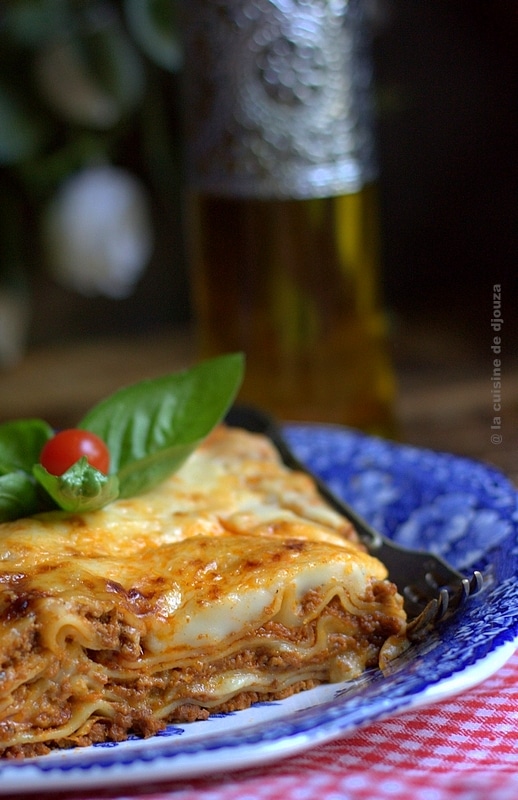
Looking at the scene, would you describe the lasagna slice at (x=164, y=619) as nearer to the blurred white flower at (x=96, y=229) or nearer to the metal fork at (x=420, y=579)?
the metal fork at (x=420, y=579)

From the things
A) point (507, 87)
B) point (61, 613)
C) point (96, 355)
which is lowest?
point (96, 355)

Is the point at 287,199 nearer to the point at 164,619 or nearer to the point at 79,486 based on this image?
the point at 79,486

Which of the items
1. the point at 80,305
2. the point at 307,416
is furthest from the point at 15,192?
the point at 307,416

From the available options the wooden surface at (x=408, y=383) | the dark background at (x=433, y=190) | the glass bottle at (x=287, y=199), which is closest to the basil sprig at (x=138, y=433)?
the glass bottle at (x=287, y=199)

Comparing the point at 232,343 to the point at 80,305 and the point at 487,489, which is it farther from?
the point at 80,305

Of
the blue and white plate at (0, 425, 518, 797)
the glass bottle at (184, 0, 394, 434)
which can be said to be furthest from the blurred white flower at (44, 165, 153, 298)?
the blue and white plate at (0, 425, 518, 797)

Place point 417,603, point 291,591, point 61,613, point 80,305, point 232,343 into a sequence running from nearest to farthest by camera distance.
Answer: point 61,613, point 291,591, point 417,603, point 232,343, point 80,305
